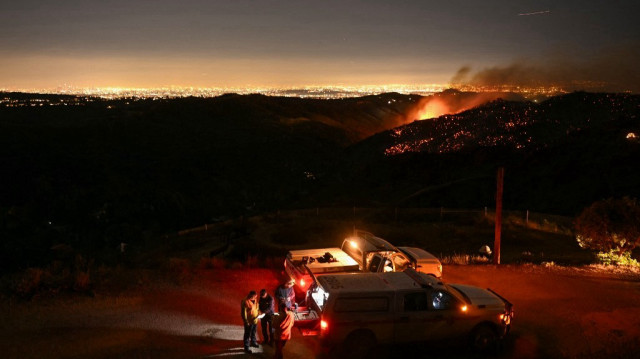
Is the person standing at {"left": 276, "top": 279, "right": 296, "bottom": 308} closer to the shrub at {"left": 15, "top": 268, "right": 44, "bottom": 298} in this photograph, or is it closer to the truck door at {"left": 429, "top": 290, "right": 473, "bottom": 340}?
the truck door at {"left": 429, "top": 290, "right": 473, "bottom": 340}

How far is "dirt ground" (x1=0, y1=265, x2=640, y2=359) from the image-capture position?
9.80m

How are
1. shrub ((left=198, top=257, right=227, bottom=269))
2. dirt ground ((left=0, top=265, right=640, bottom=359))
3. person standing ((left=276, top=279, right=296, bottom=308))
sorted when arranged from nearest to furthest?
dirt ground ((left=0, top=265, right=640, bottom=359)), person standing ((left=276, top=279, right=296, bottom=308)), shrub ((left=198, top=257, right=227, bottom=269))

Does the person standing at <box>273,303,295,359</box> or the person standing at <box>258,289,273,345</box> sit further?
the person standing at <box>258,289,273,345</box>

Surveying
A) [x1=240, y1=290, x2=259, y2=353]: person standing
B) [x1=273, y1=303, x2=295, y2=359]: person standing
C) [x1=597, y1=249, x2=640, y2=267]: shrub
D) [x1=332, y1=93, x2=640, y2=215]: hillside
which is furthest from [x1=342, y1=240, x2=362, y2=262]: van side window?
[x1=332, y1=93, x2=640, y2=215]: hillside

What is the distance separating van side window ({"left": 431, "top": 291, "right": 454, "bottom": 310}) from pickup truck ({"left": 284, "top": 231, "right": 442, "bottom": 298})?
11.1ft

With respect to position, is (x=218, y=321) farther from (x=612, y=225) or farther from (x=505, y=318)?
(x=612, y=225)

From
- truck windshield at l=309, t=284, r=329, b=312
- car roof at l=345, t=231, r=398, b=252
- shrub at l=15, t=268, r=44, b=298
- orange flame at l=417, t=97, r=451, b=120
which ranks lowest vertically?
shrub at l=15, t=268, r=44, b=298

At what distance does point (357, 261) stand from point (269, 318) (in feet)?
15.1

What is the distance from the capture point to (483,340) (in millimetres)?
9742

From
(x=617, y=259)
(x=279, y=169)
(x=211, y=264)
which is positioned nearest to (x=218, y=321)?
(x=211, y=264)

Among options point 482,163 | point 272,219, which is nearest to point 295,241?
point 272,219

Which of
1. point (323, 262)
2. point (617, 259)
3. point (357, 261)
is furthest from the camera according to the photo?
point (617, 259)

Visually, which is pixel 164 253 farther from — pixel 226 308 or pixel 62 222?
pixel 62 222

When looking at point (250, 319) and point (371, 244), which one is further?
point (371, 244)
